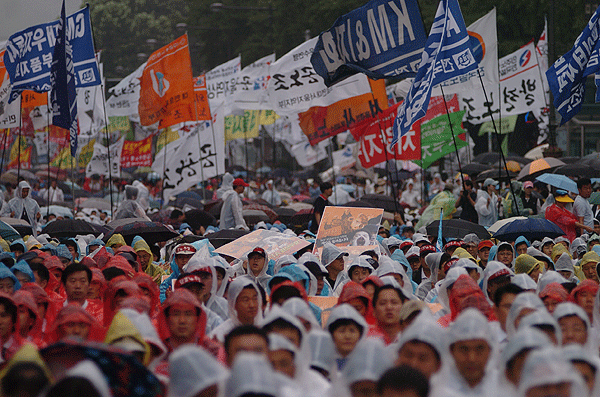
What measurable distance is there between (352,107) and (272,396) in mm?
11505

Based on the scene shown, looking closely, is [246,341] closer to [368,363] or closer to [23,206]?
[368,363]

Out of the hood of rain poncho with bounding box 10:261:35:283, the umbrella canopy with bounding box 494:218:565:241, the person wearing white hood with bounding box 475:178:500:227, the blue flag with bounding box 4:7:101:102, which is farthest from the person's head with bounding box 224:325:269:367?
the blue flag with bounding box 4:7:101:102

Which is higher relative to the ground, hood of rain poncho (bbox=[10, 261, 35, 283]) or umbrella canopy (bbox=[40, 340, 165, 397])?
hood of rain poncho (bbox=[10, 261, 35, 283])

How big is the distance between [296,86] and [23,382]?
39.9ft

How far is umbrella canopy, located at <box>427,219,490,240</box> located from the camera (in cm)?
1107

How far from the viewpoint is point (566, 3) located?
2769 cm

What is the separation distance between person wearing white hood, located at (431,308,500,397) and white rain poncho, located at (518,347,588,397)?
525 mm

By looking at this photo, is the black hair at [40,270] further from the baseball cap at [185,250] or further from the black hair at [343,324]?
the black hair at [343,324]

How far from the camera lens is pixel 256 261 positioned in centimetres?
873

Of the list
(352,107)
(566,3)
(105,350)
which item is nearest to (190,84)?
(352,107)

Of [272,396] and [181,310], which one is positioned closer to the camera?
[272,396]

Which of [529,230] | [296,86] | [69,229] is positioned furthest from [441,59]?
[69,229]

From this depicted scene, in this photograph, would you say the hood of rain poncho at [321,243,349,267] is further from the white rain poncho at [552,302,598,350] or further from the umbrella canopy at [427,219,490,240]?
the white rain poncho at [552,302,598,350]

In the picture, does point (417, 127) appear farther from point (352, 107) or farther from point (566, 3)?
point (566, 3)
